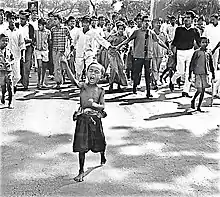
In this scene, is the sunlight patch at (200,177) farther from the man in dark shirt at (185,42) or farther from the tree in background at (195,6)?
the tree in background at (195,6)

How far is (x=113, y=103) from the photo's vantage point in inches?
340

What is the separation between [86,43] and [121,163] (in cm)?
500

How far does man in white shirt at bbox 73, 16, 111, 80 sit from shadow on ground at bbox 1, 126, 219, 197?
131 inches

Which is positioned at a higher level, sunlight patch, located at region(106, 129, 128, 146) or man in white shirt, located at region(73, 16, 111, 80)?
man in white shirt, located at region(73, 16, 111, 80)

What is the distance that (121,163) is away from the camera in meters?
5.16

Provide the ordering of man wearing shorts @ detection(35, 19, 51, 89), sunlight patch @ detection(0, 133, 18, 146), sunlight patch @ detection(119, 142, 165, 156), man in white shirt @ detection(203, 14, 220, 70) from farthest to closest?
man in white shirt @ detection(203, 14, 220, 70)
man wearing shorts @ detection(35, 19, 51, 89)
sunlight patch @ detection(0, 133, 18, 146)
sunlight patch @ detection(119, 142, 165, 156)

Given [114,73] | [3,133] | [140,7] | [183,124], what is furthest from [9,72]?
[140,7]

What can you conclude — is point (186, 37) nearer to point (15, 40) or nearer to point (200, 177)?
point (15, 40)

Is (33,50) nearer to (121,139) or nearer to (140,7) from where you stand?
(121,139)

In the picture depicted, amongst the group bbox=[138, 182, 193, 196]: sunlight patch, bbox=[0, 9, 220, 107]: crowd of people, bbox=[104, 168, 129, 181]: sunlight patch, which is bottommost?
bbox=[138, 182, 193, 196]: sunlight patch

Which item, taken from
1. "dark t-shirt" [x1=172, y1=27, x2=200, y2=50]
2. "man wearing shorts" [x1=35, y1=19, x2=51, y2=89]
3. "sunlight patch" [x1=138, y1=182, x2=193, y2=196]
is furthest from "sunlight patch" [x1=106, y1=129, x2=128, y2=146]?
"man wearing shorts" [x1=35, y1=19, x2=51, y2=89]

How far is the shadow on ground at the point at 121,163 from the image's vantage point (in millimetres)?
4398

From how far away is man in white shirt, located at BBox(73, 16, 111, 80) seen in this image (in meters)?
9.63

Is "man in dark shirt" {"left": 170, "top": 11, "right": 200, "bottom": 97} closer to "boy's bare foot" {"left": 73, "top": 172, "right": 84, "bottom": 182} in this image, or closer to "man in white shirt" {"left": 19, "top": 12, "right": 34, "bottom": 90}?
"man in white shirt" {"left": 19, "top": 12, "right": 34, "bottom": 90}
